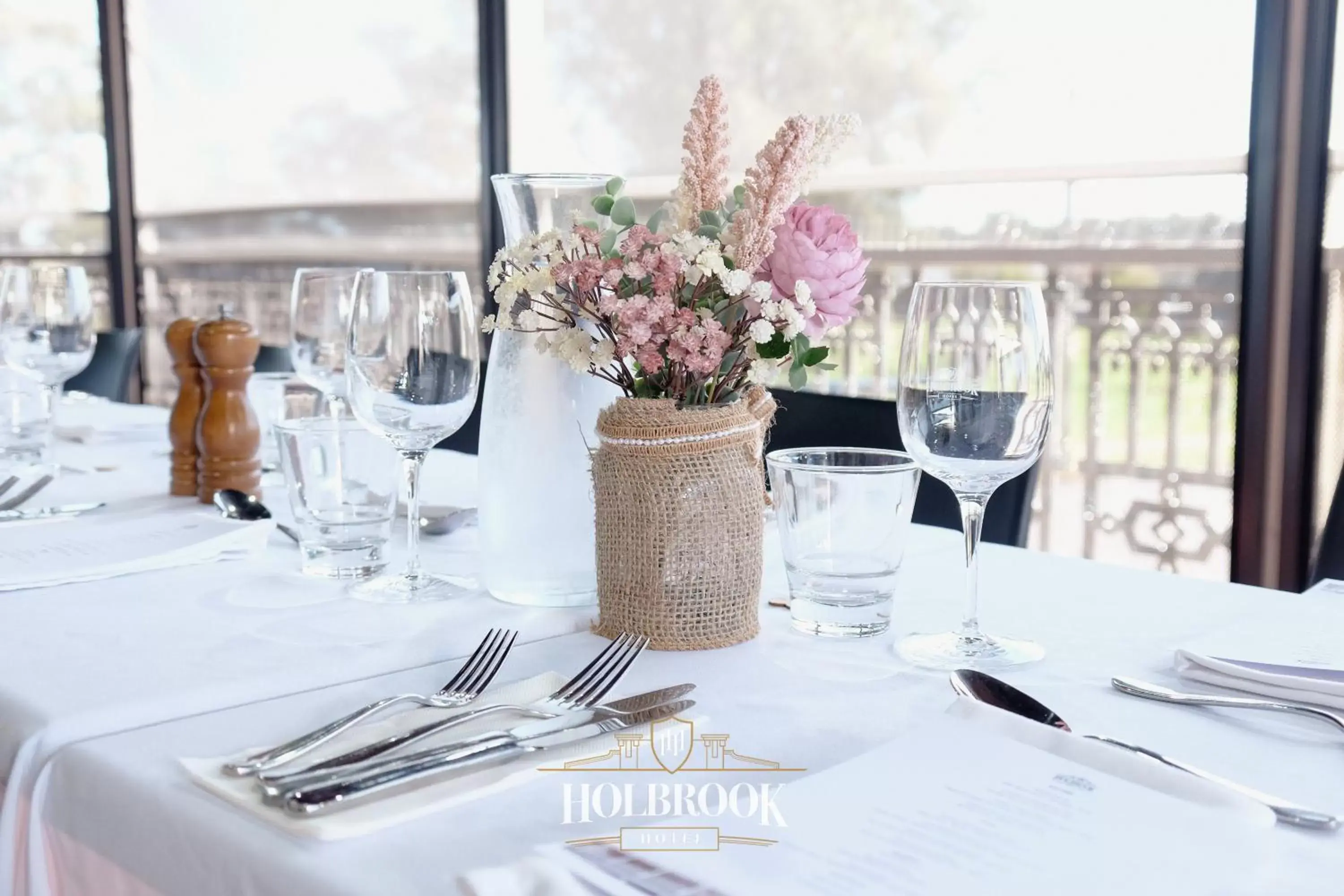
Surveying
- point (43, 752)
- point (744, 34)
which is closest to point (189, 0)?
point (744, 34)

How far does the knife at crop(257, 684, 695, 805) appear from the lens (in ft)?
1.90

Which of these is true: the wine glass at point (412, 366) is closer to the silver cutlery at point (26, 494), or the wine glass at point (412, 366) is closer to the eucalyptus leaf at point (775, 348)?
the eucalyptus leaf at point (775, 348)

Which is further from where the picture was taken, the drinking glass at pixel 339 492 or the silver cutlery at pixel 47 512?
the silver cutlery at pixel 47 512

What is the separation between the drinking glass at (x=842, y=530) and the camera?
862 millimetres

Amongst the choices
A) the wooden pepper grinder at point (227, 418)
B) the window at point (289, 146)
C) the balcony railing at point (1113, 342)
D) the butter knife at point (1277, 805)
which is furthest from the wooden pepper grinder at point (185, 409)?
the window at point (289, 146)

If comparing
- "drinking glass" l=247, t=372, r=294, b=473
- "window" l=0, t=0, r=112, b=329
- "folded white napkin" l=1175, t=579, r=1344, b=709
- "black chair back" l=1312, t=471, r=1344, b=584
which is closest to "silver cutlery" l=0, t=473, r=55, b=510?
"drinking glass" l=247, t=372, r=294, b=473

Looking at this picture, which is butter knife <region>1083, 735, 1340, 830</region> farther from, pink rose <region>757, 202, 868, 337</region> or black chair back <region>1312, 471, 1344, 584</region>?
Answer: black chair back <region>1312, 471, 1344, 584</region>

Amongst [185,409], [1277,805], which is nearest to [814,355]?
[1277,805]

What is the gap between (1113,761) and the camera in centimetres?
58

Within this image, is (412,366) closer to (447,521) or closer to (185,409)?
(447,521)

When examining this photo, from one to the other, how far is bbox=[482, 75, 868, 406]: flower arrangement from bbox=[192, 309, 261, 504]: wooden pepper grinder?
1.77 ft

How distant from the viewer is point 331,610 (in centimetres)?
96

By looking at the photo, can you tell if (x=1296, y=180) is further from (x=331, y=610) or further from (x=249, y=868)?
(x=249, y=868)

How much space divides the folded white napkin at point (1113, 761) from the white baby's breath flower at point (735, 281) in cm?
30
